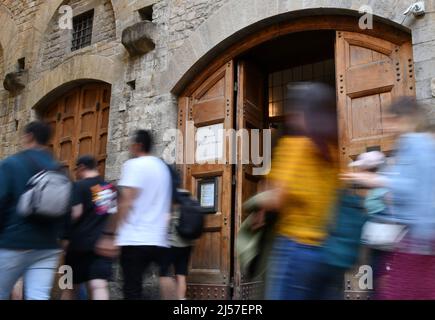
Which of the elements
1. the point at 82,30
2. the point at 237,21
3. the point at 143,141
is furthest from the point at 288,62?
the point at 143,141

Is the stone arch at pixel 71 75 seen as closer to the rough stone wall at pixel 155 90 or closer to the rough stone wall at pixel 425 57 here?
the rough stone wall at pixel 155 90

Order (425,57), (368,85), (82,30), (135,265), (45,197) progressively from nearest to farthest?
(45,197) → (135,265) → (425,57) → (368,85) → (82,30)

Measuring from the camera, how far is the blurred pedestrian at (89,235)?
408 centimetres

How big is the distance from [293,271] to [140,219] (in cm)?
159

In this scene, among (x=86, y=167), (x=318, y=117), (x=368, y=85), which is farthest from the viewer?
(x=368, y=85)

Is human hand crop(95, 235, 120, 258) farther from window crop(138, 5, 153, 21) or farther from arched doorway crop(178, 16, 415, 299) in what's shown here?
window crop(138, 5, 153, 21)

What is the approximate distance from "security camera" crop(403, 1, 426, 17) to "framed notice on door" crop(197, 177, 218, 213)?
3.12m

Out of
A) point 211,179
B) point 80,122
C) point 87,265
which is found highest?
point 80,122

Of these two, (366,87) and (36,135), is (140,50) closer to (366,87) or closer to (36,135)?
(366,87)

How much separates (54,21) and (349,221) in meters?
8.89

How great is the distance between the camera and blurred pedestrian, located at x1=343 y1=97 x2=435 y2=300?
8.04 ft

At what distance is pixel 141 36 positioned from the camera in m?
7.45

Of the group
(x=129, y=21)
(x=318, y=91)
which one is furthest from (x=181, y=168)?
(x=318, y=91)

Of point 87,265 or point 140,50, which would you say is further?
point 140,50
